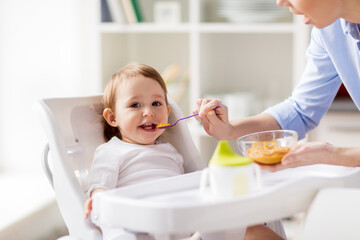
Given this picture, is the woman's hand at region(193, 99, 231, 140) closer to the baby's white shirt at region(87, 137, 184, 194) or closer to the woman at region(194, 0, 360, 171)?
the woman at region(194, 0, 360, 171)

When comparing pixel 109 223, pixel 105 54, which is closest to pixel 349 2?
pixel 109 223

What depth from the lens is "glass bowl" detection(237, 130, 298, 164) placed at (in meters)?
1.21

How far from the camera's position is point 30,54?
9.34 feet

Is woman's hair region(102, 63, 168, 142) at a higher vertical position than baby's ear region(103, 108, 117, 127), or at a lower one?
higher

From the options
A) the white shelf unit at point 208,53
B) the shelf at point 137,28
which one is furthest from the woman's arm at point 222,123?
the shelf at point 137,28

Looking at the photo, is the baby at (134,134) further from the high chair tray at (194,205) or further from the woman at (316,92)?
the high chair tray at (194,205)

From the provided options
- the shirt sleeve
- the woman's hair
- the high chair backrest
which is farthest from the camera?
the shirt sleeve

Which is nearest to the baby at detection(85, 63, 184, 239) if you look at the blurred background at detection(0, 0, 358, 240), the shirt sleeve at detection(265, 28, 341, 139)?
the shirt sleeve at detection(265, 28, 341, 139)

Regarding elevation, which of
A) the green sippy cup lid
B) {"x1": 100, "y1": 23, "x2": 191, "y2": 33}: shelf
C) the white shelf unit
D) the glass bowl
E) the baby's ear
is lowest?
the white shelf unit

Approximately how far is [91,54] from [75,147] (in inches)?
58.2

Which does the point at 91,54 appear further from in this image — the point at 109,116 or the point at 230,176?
the point at 230,176

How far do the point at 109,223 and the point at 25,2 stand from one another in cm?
201

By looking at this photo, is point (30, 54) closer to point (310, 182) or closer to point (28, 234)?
point (28, 234)

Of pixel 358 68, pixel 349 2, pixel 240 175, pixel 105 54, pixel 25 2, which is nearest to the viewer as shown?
pixel 240 175
